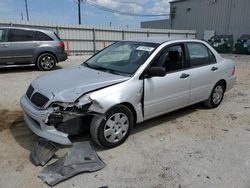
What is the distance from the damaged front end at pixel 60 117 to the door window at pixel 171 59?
1417 mm

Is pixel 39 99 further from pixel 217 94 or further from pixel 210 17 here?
pixel 210 17

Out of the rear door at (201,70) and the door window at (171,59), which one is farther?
the rear door at (201,70)

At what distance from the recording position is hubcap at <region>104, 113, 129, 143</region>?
351 centimetres

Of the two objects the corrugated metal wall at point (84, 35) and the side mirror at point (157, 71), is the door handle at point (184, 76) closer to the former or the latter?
the side mirror at point (157, 71)

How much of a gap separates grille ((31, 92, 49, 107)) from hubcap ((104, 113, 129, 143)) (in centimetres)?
90

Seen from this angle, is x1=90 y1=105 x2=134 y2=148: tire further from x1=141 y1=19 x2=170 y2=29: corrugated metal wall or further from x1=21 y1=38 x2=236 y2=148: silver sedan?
x1=141 y1=19 x2=170 y2=29: corrugated metal wall

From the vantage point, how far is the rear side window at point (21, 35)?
30.0ft

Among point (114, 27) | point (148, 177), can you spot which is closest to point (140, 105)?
point (148, 177)

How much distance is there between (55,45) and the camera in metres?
9.91

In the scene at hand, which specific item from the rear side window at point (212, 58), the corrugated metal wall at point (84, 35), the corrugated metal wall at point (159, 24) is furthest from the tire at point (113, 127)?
the corrugated metal wall at point (159, 24)

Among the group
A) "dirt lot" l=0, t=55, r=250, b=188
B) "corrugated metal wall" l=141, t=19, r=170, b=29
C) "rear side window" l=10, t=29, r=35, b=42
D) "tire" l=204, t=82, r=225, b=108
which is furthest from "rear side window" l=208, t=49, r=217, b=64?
"corrugated metal wall" l=141, t=19, r=170, b=29

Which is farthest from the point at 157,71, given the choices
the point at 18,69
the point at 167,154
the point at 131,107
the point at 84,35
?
the point at 84,35

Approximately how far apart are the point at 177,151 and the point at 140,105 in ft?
2.88

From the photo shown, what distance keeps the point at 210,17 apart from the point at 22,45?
21.5 metres
